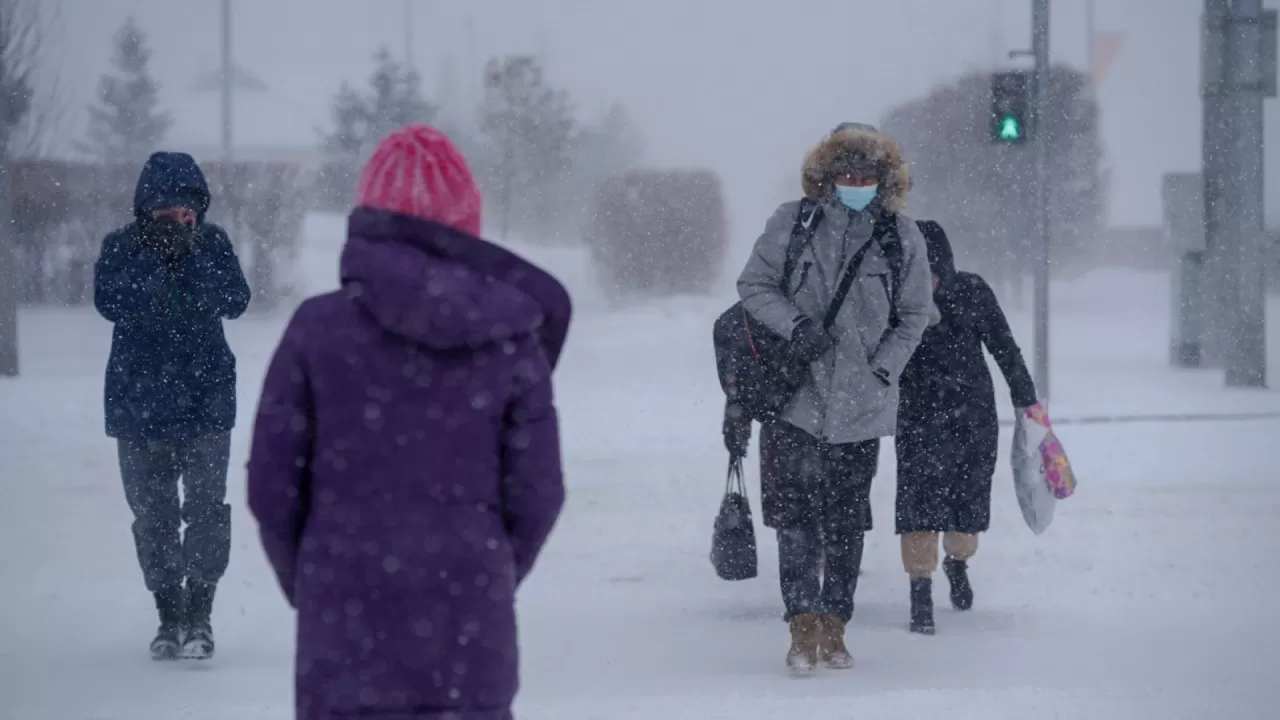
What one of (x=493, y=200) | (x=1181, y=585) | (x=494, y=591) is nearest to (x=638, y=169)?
(x=493, y=200)

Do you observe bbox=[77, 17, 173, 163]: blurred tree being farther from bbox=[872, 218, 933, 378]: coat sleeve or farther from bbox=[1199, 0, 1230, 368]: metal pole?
bbox=[872, 218, 933, 378]: coat sleeve

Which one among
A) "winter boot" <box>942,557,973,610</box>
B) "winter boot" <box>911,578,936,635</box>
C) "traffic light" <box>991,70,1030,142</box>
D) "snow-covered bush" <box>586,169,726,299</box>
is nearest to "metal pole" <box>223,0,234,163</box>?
"snow-covered bush" <box>586,169,726,299</box>

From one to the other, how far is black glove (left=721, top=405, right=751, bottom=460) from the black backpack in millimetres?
158

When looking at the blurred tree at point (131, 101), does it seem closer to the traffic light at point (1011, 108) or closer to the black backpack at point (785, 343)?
the traffic light at point (1011, 108)

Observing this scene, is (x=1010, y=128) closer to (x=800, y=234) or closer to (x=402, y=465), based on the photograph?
(x=800, y=234)

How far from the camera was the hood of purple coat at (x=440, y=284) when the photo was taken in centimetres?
257

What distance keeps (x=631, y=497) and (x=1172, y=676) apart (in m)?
4.60

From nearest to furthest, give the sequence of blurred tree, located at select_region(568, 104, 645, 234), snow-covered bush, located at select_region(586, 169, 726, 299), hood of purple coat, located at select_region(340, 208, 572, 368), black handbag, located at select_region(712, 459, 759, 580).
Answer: hood of purple coat, located at select_region(340, 208, 572, 368) → black handbag, located at select_region(712, 459, 759, 580) → snow-covered bush, located at select_region(586, 169, 726, 299) → blurred tree, located at select_region(568, 104, 645, 234)

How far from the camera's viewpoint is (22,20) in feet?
60.0

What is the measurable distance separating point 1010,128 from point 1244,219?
3671 mm

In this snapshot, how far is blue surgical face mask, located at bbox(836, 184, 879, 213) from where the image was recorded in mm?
4930

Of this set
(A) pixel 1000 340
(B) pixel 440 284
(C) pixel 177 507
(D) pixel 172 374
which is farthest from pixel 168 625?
(A) pixel 1000 340

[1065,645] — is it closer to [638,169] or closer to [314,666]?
[314,666]

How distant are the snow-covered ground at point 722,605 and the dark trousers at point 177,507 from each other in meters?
0.38
